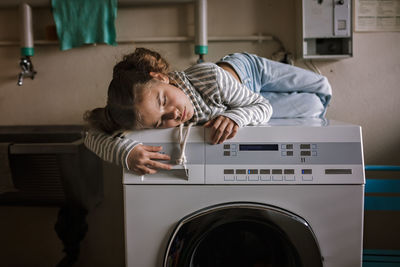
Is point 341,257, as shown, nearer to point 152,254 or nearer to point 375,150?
point 152,254

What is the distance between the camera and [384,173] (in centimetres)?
158

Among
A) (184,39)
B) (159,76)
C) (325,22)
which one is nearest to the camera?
(159,76)

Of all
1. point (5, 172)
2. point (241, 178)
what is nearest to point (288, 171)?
point (241, 178)

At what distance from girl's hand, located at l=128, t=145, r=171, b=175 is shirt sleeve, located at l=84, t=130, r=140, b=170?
15mm

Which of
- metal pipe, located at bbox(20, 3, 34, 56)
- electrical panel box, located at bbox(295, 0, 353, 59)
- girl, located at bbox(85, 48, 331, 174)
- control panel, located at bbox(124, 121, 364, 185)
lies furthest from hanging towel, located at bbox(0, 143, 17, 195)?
electrical panel box, located at bbox(295, 0, 353, 59)

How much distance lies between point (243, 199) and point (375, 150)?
1.06 m

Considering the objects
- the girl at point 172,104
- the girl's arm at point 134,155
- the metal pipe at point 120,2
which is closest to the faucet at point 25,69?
the metal pipe at point 120,2

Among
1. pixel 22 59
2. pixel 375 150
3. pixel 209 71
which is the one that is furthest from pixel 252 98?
pixel 22 59

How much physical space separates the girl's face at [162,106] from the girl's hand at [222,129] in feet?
0.35

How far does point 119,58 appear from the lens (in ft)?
5.28

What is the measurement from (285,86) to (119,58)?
840 mm

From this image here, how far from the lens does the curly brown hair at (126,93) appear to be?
856 mm

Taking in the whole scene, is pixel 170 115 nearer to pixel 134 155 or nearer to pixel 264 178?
pixel 134 155

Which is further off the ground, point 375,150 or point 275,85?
point 275,85
